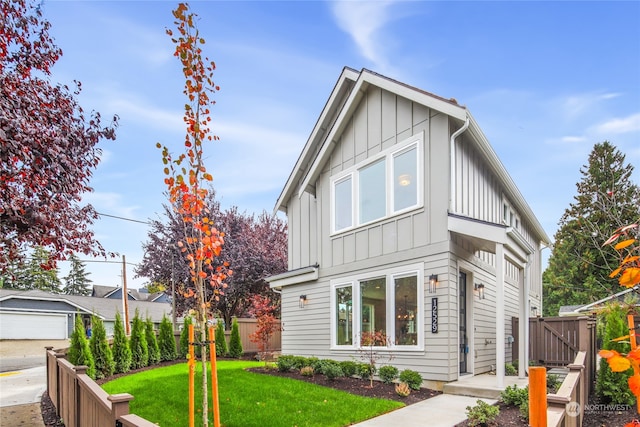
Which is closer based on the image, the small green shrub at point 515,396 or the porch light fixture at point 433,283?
the small green shrub at point 515,396

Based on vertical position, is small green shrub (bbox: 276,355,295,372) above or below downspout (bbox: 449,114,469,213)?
below

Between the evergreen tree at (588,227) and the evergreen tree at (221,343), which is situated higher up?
the evergreen tree at (588,227)

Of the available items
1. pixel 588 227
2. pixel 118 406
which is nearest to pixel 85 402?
pixel 118 406

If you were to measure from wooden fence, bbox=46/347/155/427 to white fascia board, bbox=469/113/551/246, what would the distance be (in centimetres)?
729

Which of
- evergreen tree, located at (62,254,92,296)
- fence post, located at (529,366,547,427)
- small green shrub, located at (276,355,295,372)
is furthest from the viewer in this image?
evergreen tree, located at (62,254,92,296)

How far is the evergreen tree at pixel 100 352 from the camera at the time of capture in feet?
34.0

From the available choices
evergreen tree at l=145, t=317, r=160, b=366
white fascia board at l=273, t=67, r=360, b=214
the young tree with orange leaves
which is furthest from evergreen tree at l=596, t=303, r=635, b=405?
evergreen tree at l=145, t=317, r=160, b=366

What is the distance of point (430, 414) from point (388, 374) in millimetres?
2062

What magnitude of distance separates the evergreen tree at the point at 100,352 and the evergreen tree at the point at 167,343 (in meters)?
2.58

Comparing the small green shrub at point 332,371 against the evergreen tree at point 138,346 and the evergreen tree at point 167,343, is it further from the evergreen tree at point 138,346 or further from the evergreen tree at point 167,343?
the evergreen tree at point 167,343

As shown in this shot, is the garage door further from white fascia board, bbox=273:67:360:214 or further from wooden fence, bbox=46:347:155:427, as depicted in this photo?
wooden fence, bbox=46:347:155:427

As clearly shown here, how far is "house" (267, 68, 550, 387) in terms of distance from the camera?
8055mm

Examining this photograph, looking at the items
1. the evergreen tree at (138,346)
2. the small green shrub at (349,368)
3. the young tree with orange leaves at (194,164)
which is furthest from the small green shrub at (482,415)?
the evergreen tree at (138,346)

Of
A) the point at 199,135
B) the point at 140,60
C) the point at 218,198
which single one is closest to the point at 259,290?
the point at 218,198
